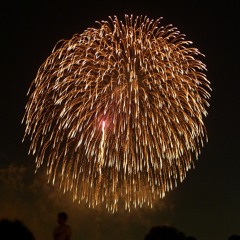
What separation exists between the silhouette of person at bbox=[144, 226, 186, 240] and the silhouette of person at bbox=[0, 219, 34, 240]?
1771 mm

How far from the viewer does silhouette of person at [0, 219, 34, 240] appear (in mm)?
3232

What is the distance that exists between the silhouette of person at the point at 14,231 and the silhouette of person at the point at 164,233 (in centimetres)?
177

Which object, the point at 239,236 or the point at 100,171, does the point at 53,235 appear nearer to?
the point at 239,236

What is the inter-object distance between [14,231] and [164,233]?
6.31 ft

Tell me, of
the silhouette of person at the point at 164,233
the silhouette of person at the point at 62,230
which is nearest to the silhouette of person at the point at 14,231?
the silhouette of person at the point at 164,233

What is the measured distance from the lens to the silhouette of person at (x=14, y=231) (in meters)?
3.23

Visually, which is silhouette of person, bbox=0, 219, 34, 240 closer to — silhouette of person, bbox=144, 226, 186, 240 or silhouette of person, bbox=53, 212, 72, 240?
silhouette of person, bbox=144, 226, 186, 240

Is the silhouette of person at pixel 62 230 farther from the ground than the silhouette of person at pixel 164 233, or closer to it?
farther from the ground

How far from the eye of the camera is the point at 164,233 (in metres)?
4.65

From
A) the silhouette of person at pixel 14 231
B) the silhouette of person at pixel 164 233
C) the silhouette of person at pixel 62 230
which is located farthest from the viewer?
the silhouette of person at pixel 62 230

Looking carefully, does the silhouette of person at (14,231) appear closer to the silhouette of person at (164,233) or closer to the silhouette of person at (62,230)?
the silhouette of person at (164,233)

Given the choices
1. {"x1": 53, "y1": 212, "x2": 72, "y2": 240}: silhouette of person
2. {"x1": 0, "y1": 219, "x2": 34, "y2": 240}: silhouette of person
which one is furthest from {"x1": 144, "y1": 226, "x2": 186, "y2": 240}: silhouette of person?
{"x1": 53, "y1": 212, "x2": 72, "y2": 240}: silhouette of person

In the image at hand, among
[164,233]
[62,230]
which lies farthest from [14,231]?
[62,230]

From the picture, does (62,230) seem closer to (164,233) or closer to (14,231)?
(164,233)
